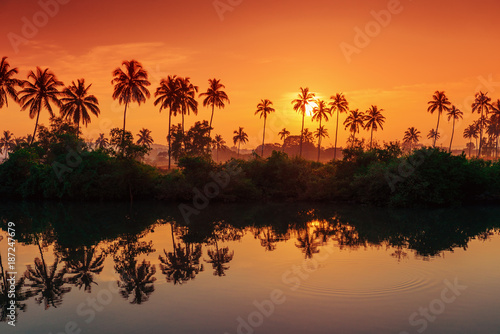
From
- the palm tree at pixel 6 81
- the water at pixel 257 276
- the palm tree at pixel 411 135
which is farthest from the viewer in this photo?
the palm tree at pixel 411 135

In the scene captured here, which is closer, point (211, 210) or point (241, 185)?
point (211, 210)

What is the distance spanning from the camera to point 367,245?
21.2 m

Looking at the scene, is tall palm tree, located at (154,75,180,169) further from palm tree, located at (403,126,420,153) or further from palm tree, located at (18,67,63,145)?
palm tree, located at (403,126,420,153)

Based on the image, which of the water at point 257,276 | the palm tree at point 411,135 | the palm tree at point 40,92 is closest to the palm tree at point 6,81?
the palm tree at point 40,92

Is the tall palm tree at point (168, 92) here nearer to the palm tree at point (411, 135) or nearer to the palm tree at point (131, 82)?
the palm tree at point (131, 82)

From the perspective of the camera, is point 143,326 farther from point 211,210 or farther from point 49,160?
point 49,160

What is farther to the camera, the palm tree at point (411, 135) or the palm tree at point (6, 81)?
the palm tree at point (411, 135)

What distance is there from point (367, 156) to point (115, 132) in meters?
27.1

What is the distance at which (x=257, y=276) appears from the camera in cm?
1568

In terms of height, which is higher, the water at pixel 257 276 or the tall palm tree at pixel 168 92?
the tall palm tree at pixel 168 92

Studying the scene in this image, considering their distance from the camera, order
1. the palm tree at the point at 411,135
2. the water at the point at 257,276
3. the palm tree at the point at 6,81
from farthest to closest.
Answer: the palm tree at the point at 411,135 → the palm tree at the point at 6,81 → the water at the point at 257,276

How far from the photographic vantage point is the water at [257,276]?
36.7 ft

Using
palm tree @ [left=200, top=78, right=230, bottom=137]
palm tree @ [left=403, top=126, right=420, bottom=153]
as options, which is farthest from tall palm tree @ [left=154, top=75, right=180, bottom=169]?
palm tree @ [left=403, top=126, right=420, bottom=153]

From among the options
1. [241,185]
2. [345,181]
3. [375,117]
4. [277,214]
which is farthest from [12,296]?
[375,117]
